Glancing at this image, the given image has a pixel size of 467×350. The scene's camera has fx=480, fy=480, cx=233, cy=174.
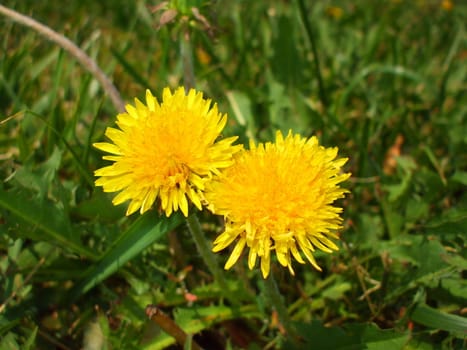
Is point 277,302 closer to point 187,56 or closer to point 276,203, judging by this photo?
point 276,203

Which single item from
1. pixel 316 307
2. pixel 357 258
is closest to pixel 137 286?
pixel 316 307

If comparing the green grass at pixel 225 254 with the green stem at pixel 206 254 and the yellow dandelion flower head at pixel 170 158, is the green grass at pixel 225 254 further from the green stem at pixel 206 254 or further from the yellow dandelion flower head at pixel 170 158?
the yellow dandelion flower head at pixel 170 158

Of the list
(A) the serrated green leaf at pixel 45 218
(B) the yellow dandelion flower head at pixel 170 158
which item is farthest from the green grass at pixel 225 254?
(B) the yellow dandelion flower head at pixel 170 158

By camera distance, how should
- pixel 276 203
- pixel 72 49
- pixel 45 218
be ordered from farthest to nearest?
pixel 72 49
pixel 45 218
pixel 276 203

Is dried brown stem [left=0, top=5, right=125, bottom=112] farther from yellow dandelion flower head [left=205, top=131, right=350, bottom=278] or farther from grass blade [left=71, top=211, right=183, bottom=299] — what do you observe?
yellow dandelion flower head [left=205, top=131, right=350, bottom=278]

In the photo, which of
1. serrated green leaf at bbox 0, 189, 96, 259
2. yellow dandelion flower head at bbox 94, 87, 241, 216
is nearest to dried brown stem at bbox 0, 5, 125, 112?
serrated green leaf at bbox 0, 189, 96, 259

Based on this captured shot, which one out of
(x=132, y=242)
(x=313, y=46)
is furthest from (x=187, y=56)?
(x=132, y=242)
